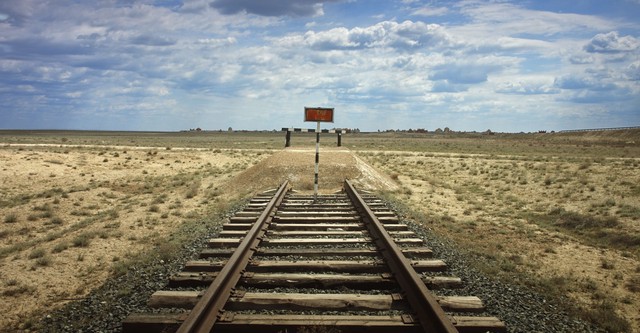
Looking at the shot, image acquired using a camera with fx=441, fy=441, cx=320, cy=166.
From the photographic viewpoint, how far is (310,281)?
201 inches

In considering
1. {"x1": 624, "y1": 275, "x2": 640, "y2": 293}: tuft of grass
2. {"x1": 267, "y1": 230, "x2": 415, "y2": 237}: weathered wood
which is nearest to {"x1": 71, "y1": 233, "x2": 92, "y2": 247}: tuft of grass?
{"x1": 267, "y1": 230, "x2": 415, "y2": 237}: weathered wood

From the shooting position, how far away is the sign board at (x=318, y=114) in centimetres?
1080

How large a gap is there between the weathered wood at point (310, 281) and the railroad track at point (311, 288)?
0.01 metres

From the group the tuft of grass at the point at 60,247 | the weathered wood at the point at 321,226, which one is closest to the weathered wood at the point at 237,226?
the weathered wood at the point at 321,226

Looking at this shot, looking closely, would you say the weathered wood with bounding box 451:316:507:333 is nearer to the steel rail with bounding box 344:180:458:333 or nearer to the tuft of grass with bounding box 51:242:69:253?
the steel rail with bounding box 344:180:458:333

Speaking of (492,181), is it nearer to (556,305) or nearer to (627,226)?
(627,226)

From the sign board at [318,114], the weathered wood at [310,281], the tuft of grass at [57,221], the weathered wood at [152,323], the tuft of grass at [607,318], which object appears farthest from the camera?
the tuft of grass at [57,221]

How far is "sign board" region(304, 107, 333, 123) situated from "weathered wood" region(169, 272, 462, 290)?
6.16 metres

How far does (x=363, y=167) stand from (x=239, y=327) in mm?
12374

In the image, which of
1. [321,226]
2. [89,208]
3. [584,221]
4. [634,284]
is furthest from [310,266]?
[89,208]

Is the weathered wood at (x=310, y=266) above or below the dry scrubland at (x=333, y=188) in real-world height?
above

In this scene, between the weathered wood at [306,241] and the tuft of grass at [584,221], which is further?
the tuft of grass at [584,221]

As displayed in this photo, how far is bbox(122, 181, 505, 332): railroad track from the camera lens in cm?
399

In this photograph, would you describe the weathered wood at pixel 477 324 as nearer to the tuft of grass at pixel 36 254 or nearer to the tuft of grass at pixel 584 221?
the tuft of grass at pixel 36 254
